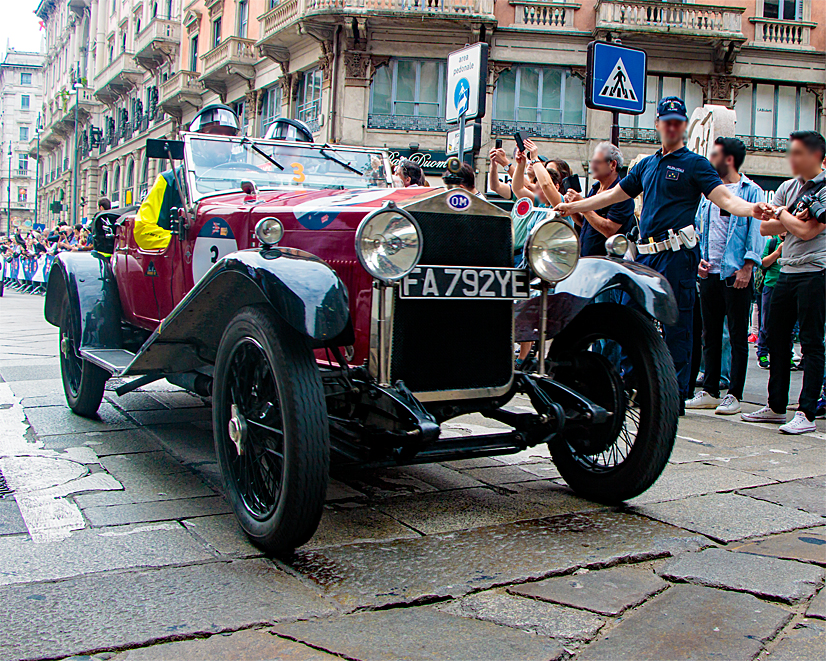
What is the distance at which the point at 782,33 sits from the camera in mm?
22969

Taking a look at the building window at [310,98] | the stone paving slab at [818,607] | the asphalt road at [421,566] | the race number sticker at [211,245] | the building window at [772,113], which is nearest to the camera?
the asphalt road at [421,566]

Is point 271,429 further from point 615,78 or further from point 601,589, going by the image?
point 615,78

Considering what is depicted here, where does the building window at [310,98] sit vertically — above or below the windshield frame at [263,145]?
above

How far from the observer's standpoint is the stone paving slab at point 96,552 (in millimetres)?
2596

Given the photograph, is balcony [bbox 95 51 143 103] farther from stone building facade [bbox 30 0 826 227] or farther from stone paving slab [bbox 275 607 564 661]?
stone paving slab [bbox 275 607 564 661]

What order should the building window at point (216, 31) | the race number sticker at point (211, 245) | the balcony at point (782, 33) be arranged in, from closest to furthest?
the race number sticker at point (211, 245) → the balcony at point (782, 33) → the building window at point (216, 31)

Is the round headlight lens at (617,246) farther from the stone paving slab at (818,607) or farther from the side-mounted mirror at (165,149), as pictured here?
the side-mounted mirror at (165,149)

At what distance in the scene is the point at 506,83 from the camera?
22.4m

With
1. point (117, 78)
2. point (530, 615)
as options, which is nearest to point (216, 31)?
point (117, 78)

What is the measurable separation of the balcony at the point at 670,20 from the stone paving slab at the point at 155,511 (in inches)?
845

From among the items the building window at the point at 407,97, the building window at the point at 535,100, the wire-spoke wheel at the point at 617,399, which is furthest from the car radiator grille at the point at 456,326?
the building window at the point at 535,100

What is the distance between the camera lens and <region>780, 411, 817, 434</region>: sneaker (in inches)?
199

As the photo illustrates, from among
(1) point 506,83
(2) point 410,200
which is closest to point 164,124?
(1) point 506,83

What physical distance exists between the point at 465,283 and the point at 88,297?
10.1 ft
